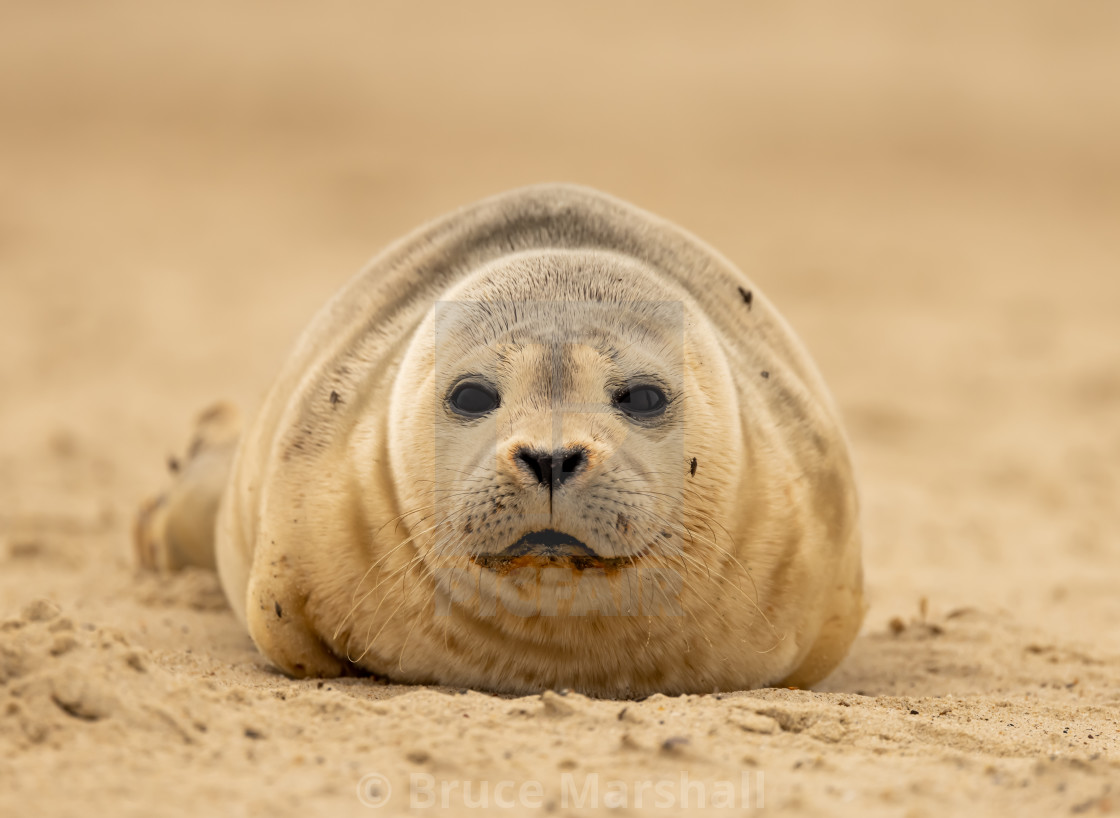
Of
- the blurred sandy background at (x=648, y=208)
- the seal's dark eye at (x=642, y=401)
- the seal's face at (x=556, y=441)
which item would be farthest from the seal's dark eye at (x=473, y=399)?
the blurred sandy background at (x=648, y=208)

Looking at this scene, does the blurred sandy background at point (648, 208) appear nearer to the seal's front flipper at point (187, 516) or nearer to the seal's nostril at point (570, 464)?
the seal's front flipper at point (187, 516)

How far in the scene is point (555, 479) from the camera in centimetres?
289

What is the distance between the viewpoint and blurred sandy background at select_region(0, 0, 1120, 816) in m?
2.53

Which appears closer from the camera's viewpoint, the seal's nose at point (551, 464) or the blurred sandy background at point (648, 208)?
the blurred sandy background at point (648, 208)

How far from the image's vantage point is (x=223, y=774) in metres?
2.33

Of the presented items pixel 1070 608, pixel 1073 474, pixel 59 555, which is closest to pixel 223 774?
pixel 59 555

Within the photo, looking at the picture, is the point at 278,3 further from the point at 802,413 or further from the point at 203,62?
the point at 802,413

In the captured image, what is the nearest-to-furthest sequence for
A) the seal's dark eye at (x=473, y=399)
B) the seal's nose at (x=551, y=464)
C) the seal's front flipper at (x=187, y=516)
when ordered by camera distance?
the seal's nose at (x=551, y=464) < the seal's dark eye at (x=473, y=399) < the seal's front flipper at (x=187, y=516)

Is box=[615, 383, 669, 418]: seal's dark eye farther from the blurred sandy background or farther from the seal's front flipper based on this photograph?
the seal's front flipper

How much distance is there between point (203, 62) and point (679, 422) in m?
16.5

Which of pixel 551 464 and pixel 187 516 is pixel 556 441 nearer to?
pixel 551 464

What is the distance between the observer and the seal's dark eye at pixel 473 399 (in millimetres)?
3262

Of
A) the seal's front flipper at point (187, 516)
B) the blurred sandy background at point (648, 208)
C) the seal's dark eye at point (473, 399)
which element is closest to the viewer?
the blurred sandy background at point (648, 208)

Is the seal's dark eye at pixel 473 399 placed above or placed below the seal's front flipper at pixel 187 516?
above
